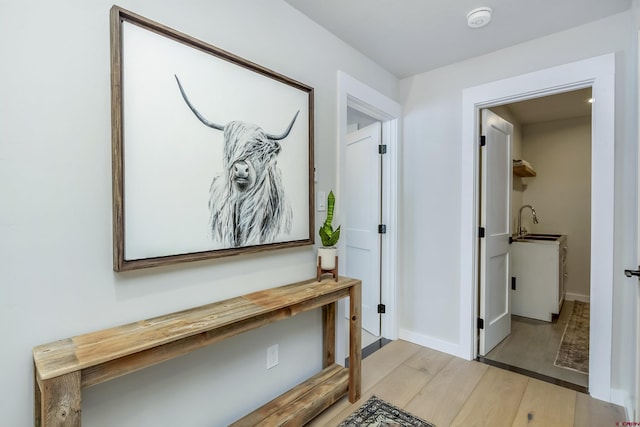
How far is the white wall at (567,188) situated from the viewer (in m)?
4.11

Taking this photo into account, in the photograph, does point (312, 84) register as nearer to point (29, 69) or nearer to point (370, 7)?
point (370, 7)

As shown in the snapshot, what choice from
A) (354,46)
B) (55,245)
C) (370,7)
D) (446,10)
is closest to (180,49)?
(55,245)

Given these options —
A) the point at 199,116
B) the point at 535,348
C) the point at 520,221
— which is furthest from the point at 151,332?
the point at 520,221

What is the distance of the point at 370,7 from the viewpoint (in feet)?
6.08

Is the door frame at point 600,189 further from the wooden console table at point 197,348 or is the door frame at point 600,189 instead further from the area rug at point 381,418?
the wooden console table at point 197,348

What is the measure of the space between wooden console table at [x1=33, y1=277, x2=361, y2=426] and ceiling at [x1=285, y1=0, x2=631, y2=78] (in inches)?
66.6

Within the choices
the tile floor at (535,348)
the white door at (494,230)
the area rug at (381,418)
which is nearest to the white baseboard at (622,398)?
the tile floor at (535,348)

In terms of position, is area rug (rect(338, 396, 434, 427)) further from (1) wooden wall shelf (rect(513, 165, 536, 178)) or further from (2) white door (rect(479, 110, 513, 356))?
(1) wooden wall shelf (rect(513, 165, 536, 178))

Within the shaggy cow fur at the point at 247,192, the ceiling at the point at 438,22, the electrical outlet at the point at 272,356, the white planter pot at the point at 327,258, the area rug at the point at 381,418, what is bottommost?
the area rug at the point at 381,418

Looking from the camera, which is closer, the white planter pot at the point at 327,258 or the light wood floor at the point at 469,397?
the light wood floor at the point at 469,397

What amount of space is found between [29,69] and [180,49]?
538 mm

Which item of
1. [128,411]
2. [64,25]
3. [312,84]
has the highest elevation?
[312,84]

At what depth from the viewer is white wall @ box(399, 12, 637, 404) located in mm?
1899

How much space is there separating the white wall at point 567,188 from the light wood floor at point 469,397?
2.91m
